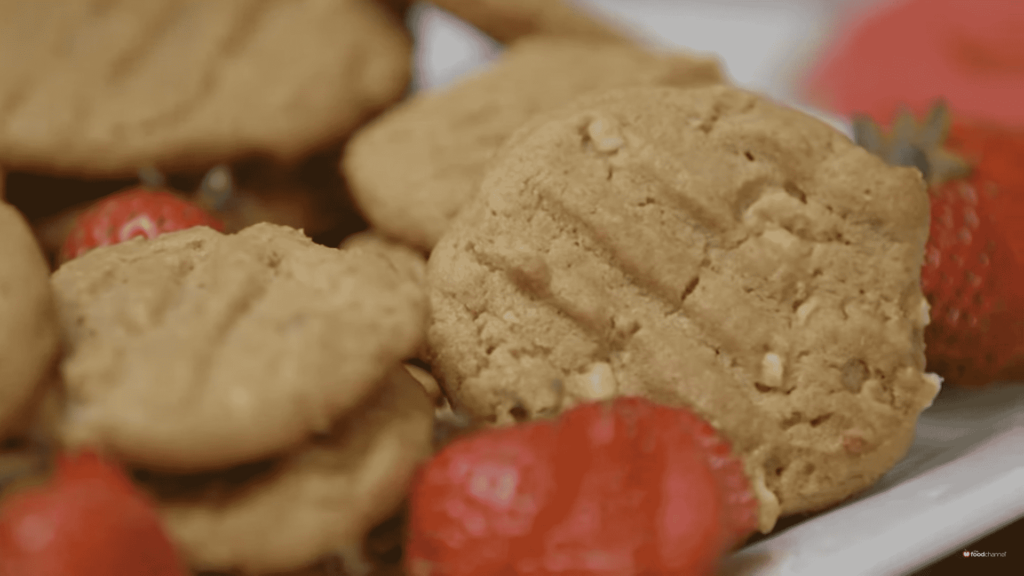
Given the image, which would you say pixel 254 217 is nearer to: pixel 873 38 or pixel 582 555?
pixel 582 555

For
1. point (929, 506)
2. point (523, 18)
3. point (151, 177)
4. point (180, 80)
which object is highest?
point (523, 18)

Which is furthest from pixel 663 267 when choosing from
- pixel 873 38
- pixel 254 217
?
pixel 873 38

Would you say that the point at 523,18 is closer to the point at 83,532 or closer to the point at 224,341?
the point at 224,341

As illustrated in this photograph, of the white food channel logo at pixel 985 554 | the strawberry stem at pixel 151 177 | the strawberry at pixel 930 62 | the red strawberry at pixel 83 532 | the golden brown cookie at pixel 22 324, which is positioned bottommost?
the strawberry stem at pixel 151 177

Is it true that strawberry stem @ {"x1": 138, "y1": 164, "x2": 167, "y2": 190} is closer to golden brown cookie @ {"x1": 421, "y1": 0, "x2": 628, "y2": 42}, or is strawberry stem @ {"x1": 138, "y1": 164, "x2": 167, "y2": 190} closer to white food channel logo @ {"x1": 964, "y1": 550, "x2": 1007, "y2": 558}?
golden brown cookie @ {"x1": 421, "y1": 0, "x2": 628, "y2": 42}

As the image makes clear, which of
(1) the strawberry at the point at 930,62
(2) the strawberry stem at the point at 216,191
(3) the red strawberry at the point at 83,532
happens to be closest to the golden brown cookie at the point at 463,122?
(2) the strawberry stem at the point at 216,191

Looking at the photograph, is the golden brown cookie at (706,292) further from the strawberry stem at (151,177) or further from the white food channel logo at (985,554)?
the strawberry stem at (151,177)

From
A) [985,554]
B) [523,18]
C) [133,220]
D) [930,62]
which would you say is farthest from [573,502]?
[930,62]
